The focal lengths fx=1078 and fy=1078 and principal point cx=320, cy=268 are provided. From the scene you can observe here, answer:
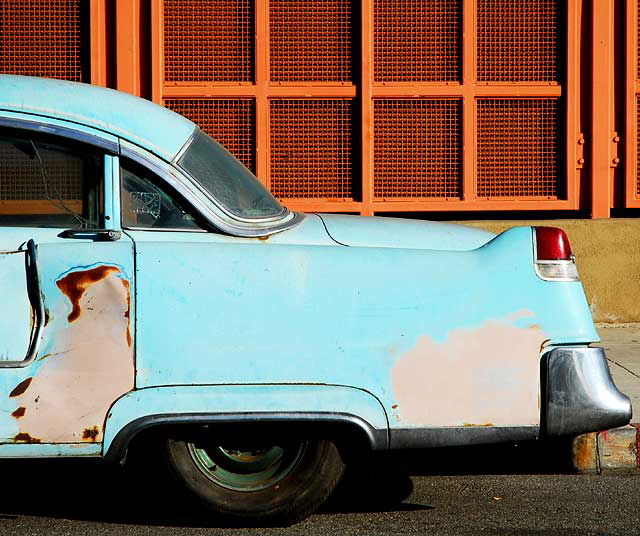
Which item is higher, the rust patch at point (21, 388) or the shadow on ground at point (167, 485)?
the rust patch at point (21, 388)

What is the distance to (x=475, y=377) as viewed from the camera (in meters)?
4.21

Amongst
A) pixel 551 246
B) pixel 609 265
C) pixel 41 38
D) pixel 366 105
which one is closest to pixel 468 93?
pixel 366 105

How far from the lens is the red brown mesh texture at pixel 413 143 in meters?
9.41

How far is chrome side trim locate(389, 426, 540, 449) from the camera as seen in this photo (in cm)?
421

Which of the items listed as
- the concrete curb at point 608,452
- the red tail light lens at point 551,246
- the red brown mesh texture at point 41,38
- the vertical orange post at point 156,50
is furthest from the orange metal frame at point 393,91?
the red tail light lens at point 551,246

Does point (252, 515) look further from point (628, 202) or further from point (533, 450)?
point (628, 202)

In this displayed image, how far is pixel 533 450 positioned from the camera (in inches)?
225

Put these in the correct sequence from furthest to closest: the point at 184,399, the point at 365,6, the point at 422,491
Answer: the point at 365,6
the point at 422,491
the point at 184,399

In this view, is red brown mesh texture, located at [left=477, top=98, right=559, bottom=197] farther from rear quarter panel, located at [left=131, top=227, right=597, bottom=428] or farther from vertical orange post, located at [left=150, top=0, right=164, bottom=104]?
rear quarter panel, located at [left=131, top=227, right=597, bottom=428]

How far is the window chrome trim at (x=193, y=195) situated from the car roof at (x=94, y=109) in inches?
1.6

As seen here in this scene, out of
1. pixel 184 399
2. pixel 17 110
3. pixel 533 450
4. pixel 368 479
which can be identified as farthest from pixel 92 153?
pixel 533 450

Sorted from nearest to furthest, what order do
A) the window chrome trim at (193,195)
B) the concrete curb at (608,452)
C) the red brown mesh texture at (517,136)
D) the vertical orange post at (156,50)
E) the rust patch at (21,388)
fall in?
the rust patch at (21,388) < the window chrome trim at (193,195) < the concrete curb at (608,452) < the vertical orange post at (156,50) < the red brown mesh texture at (517,136)

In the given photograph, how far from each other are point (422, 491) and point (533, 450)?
34.6 inches

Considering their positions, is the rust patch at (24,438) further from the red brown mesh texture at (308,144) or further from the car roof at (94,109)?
the red brown mesh texture at (308,144)
